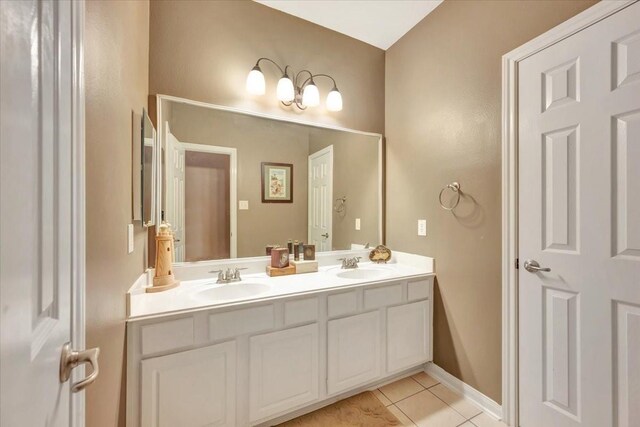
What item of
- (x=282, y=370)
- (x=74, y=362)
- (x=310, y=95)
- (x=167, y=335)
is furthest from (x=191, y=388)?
(x=310, y=95)

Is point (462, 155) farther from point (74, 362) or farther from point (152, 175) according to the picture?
point (74, 362)

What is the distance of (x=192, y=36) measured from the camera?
5.64ft

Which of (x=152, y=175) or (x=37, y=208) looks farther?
(x=152, y=175)

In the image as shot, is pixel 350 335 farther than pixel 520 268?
Yes

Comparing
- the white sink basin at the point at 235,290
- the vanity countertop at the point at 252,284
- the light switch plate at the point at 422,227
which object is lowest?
the white sink basin at the point at 235,290

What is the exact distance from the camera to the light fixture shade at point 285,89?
6.40ft

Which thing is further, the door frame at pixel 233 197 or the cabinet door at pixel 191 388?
the door frame at pixel 233 197

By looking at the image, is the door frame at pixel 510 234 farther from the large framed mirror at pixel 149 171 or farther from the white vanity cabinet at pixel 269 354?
the large framed mirror at pixel 149 171

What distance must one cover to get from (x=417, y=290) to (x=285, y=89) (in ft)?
5.75

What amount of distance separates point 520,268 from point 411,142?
119 cm

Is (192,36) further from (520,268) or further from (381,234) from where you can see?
(520,268)

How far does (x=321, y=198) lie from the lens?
2195 mm

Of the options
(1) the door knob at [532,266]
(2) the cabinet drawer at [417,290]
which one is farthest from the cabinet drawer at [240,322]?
(1) the door knob at [532,266]

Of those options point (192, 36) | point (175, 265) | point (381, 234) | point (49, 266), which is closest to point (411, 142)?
point (381, 234)
